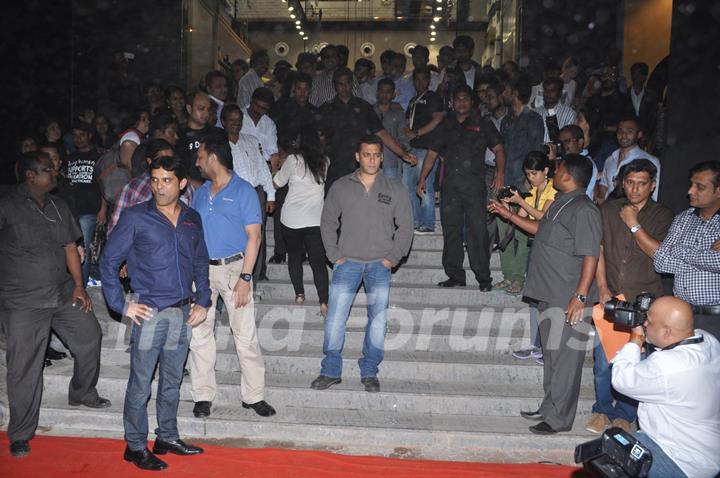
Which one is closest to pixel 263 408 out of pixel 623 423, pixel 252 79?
pixel 623 423

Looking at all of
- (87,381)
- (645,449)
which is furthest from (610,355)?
(87,381)

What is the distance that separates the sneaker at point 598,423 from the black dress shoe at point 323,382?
2119mm

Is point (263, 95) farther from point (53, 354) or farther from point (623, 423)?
point (623, 423)

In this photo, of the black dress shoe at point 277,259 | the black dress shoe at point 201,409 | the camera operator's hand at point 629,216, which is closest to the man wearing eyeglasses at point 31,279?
the black dress shoe at point 201,409

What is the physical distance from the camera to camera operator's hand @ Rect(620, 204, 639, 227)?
5.05 metres

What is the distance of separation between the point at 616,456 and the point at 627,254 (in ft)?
7.67

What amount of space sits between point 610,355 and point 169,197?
3.50 meters

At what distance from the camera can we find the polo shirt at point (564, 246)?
16.4 ft

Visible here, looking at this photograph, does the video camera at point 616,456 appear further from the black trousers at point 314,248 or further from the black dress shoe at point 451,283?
the black dress shoe at point 451,283

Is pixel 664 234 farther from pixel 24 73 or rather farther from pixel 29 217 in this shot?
pixel 24 73

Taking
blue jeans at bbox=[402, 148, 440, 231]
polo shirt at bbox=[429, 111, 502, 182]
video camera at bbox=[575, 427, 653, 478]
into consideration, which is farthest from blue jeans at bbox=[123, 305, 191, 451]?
blue jeans at bbox=[402, 148, 440, 231]

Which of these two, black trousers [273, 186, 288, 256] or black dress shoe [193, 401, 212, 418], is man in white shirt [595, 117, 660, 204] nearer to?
black trousers [273, 186, 288, 256]

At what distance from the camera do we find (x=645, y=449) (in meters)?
3.20

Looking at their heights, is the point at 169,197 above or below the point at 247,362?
above
